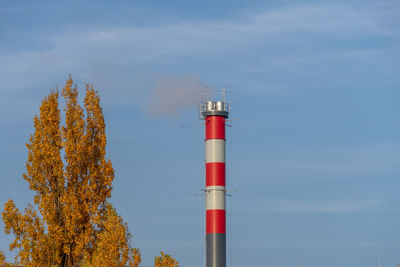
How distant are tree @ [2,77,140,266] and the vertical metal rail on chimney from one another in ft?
27.8

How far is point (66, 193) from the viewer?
181ft

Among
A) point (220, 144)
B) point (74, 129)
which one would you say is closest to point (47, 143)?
point (74, 129)

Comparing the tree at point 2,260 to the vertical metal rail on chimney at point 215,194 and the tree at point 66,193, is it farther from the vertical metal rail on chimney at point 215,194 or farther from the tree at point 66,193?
the vertical metal rail on chimney at point 215,194

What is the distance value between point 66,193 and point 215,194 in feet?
39.2

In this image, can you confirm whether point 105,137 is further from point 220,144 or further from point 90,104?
point 220,144

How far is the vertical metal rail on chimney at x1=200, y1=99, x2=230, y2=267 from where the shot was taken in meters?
60.7

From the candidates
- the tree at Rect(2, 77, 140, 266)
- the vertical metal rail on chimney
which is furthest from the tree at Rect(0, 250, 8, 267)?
the vertical metal rail on chimney

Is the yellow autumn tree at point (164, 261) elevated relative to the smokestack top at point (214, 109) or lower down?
lower down

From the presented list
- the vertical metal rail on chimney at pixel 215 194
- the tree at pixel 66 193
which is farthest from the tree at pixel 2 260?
the vertical metal rail on chimney at pixel 215 194

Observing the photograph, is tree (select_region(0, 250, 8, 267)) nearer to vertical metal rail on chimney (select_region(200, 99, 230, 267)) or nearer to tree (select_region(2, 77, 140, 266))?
tree (select_region(2, 77, 140, 266))

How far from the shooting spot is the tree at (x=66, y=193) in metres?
54.5

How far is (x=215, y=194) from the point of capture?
60.8 metres

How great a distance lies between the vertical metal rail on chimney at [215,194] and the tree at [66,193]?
8.47 meters

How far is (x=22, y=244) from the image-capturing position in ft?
178
